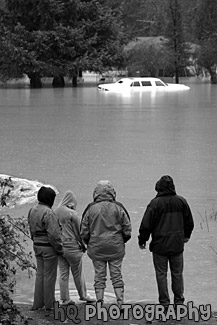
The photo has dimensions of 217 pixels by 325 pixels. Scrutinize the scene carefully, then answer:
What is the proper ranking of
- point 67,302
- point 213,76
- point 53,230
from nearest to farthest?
point 53,230 < point 67,302 < point 213,76

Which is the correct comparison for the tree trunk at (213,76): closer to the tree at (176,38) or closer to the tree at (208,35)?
the tree at (208,35)

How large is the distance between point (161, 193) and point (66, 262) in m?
1.14

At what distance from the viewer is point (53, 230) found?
7023 millimetres

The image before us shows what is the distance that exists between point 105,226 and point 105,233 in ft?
0.21

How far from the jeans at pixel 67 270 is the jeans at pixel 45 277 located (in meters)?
0.17

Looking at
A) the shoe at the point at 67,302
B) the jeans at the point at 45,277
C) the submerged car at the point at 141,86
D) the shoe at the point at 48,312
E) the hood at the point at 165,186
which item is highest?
the hood at the point at 165,186

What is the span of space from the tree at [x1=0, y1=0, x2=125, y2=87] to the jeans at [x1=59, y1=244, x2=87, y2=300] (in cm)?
4941

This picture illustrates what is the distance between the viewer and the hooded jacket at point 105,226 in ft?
23.3

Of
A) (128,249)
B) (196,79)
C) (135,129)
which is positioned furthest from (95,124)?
(196,79)

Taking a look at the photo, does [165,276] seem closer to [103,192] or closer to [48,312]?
[103,192]

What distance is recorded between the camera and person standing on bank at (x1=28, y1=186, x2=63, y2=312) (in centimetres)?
705

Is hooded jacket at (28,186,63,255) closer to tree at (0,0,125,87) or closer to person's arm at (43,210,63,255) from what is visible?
person's arm at (43,210,63,255)

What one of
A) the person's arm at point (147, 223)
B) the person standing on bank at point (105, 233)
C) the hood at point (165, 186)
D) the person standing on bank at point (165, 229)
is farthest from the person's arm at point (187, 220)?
the person standing on bank at point (105, 233)

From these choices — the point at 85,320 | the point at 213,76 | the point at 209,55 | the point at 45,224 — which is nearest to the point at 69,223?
the point at 45,224
